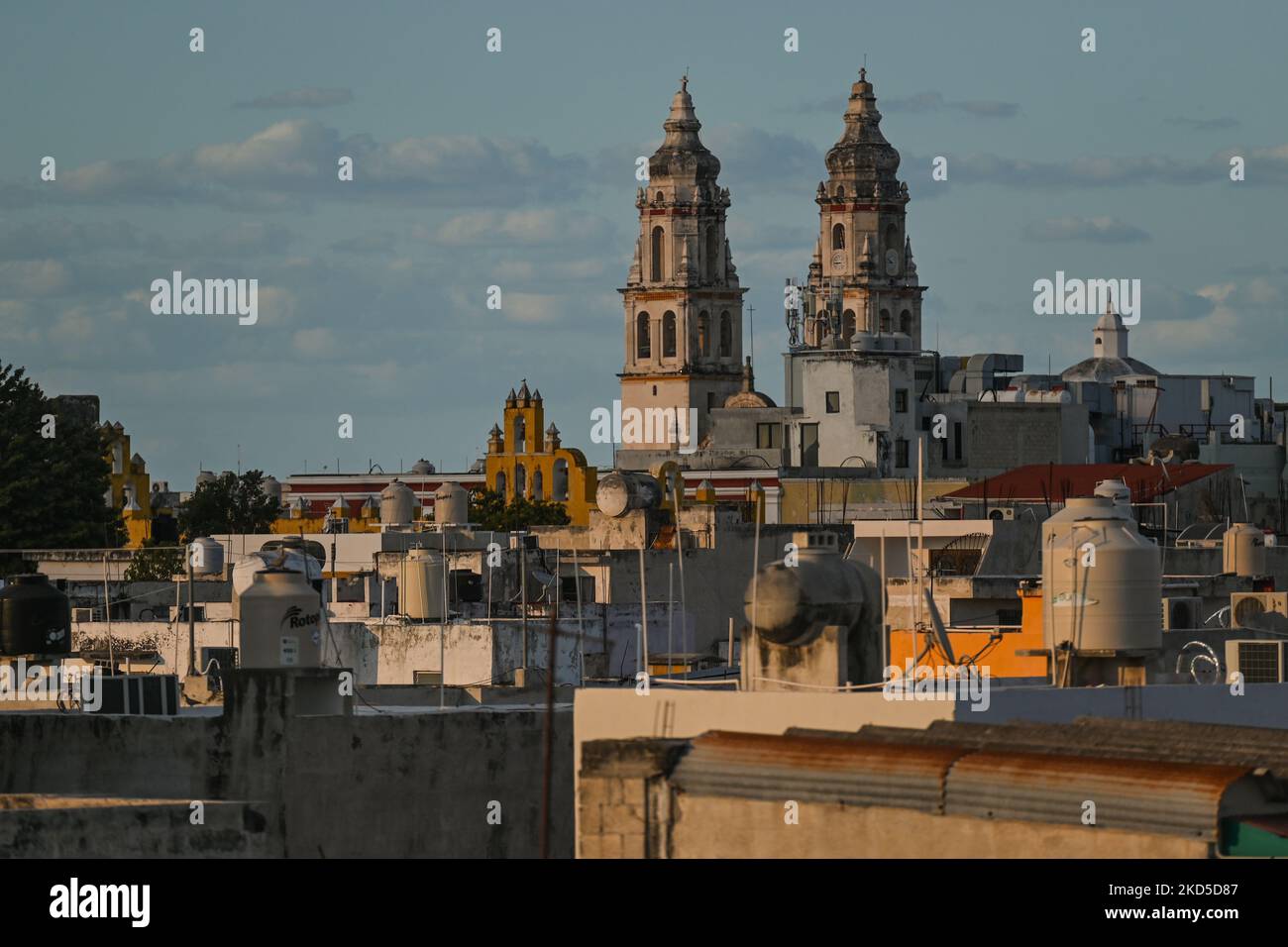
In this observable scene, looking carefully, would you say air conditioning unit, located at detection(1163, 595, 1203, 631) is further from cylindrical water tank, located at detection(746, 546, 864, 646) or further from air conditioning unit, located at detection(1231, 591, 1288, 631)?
cylindrical water tank, located at detection(746, 546, 864, 646)

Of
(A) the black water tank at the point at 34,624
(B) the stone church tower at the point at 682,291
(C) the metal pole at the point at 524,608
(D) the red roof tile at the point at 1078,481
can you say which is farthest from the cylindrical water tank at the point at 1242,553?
(B) the stone church tower at the point at 682,291

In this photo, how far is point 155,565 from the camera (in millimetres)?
66688

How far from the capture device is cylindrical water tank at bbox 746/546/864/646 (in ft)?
75.2

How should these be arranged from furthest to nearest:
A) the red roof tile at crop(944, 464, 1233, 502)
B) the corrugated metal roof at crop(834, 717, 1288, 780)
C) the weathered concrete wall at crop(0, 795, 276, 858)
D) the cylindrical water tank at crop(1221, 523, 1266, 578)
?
the red roof tile at crop(944, 464, 1233, 502) → the cylindrical water tank at crop(1221, 523, 1266, 578) → the weathered concrete wall at crop(0, 795, 276, 858) → the corrugated metal roof at crop(834, 717, 1288, 780)

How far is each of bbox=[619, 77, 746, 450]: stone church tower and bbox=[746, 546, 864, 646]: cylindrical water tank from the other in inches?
4684

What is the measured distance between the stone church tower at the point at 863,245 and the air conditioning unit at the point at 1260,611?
11632 cm

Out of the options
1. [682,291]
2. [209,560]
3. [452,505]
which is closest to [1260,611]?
[209,560]

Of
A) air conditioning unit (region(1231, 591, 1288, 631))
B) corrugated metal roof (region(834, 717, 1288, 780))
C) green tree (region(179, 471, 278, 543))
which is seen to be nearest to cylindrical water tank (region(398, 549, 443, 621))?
air conditioning unit (region(1231, 591, 1288, 631))

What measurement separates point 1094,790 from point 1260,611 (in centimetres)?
1639

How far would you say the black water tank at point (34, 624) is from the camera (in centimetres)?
3241

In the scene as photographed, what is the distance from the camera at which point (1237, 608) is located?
111 ft

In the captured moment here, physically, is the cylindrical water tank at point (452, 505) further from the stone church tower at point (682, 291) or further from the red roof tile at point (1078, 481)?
the stone church tower at point (682, 291)
